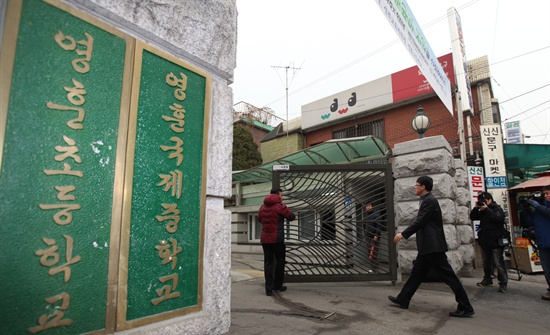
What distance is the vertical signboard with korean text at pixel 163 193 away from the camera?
7.25 ft

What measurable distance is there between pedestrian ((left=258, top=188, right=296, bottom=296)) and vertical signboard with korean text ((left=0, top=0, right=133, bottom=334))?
3.43m

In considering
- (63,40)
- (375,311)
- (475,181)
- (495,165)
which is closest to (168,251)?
(63,40)

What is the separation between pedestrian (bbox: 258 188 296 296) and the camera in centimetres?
529

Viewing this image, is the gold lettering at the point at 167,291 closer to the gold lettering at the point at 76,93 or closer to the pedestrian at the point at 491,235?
the gold lettering at the point at 76,93

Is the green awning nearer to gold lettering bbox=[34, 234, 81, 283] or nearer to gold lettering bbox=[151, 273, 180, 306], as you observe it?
gold lettering bbox=[151, 273, 180, 306]

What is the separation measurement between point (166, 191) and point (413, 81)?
12701mm

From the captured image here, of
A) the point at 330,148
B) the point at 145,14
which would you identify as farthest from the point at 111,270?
the point at 330,148

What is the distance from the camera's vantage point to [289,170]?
239 inches

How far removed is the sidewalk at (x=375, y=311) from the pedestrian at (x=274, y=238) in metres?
0.31

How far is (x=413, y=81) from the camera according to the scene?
12875mm

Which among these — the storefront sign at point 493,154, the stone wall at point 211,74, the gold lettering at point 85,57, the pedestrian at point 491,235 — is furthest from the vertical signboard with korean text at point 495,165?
the gold lettering at point 85,57

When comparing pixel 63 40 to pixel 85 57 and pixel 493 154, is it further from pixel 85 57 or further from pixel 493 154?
pixel 493 154

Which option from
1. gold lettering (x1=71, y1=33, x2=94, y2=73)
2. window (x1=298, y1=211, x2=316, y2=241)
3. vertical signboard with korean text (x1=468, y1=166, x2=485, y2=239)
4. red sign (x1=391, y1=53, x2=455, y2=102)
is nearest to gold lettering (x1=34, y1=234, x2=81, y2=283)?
gold lettering (x1=71, y1=33, x2=94, y2=73)

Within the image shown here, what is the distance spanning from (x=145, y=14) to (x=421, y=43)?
584 cm
